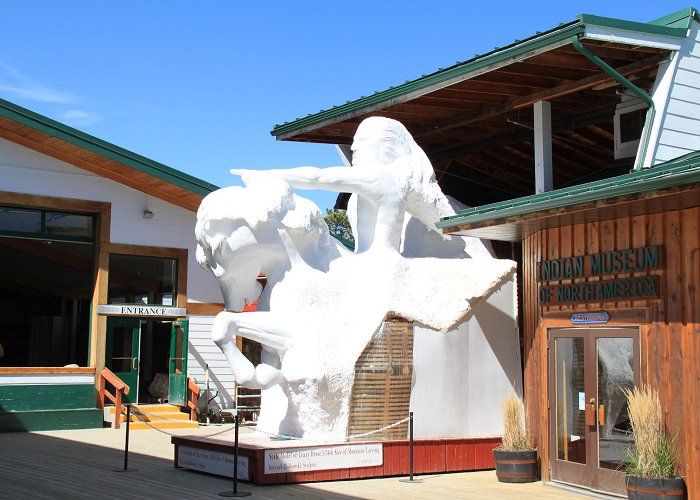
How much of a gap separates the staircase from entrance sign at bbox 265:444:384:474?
7.58 metres

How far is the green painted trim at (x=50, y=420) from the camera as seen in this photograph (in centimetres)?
1783

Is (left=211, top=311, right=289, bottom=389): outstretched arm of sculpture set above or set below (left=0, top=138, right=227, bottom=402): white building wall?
below

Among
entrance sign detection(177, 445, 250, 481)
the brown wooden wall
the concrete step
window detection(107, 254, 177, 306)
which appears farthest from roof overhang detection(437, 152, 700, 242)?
window detection(107, 254, 177, 306)

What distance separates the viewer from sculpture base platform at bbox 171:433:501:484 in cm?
1105

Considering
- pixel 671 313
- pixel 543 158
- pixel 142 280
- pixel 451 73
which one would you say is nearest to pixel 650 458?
pixel 671 313

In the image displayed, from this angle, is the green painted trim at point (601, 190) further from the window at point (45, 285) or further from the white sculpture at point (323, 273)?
the window at point (45, 285)

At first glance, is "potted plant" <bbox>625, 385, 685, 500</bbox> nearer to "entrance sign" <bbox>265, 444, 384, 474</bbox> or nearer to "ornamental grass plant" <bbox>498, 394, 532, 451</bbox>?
"ornamental grass plant" <bbox>498, 394, 532, 451</bbox>

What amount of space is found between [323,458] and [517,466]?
2364 millimetres

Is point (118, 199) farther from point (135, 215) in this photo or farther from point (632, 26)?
point (632, 26)

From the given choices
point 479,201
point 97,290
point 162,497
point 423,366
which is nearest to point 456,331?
point 423,366

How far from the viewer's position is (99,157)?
19.1m

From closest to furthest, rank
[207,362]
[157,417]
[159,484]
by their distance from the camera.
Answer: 1. [159,484]
2. [157,417]
3. [207,362]

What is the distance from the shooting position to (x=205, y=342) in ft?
68.7

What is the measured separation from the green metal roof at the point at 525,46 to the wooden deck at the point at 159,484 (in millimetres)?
5265
